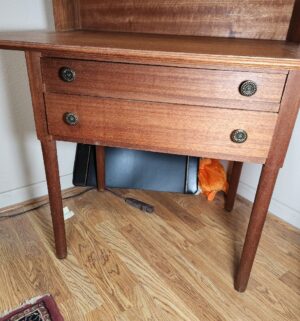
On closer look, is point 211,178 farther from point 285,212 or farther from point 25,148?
point 25,148

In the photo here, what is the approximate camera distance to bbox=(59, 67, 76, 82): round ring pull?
0.72m

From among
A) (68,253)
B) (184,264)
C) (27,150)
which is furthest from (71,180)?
(184,264)

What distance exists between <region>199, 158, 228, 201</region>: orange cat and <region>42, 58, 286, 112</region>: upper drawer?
78cm

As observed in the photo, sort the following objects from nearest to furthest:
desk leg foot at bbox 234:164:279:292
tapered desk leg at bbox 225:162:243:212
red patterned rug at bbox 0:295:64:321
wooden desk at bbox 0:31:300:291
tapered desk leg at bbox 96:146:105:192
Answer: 1. wooden desk at bbox 0:31:300:291
2. desk leg foot at bbox 234:164:279:292
3. red patterned rug at bbox 0:295:64:321
4. tapered desk leg at bbox 225:162:243:212
5. tapered desk leg at bbox 96:146:105:192

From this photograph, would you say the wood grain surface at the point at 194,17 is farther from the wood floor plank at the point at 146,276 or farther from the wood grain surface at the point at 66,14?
the wood floor plank at the point at 146,276

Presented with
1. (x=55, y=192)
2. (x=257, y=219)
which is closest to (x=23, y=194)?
(x=55, y=192)

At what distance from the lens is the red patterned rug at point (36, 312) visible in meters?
0.85

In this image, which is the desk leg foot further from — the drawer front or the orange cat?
the orange cat

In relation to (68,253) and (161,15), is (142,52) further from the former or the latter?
(68,253)

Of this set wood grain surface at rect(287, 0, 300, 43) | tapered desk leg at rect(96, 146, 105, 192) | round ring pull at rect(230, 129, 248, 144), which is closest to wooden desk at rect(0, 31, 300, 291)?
round ring pull at rect(230, 129, 248, 144)

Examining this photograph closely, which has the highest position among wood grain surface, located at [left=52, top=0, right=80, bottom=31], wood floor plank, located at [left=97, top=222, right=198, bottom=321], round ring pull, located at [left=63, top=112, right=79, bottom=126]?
wood grain surface, located at [left=52, top=0, right=80, bottom=31]

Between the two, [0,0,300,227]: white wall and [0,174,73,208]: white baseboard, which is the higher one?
[0,0,300,227]: white wall

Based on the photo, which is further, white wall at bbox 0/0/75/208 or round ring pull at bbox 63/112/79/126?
white wall at bbox 0/0/75/208

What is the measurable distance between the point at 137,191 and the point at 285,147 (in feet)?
2.91
